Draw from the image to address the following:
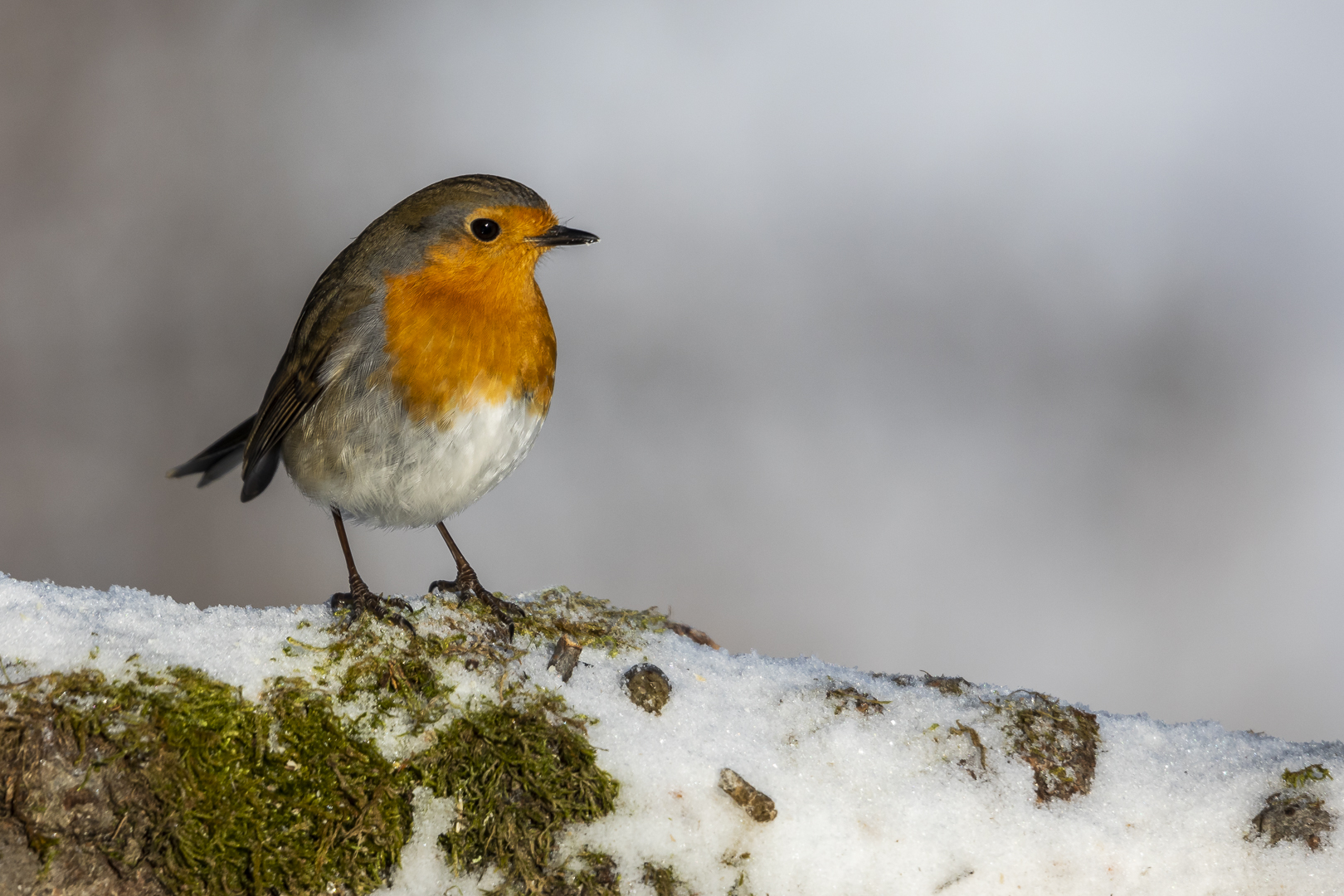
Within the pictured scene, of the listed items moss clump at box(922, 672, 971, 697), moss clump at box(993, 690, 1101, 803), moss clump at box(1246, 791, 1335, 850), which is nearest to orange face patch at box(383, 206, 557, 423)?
moss clump at box(922, 672, 971, 697)

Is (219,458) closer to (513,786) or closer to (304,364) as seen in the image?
(304,364)

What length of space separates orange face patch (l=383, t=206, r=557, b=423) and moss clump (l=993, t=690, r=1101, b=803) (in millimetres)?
1628

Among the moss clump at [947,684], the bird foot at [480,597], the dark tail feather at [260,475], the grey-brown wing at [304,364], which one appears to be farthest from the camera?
the dark tail feather at [260,475]

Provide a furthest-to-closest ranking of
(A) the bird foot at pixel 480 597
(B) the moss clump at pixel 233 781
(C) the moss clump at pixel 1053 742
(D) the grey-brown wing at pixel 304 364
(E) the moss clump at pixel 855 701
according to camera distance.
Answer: (D) the grey-brown wing at pixel 304 364, (A) the bird foot at pixel 480 597, (E) the moss clump at pixel 855 701, (C) the moss clump at pixel 1053 742, (B) the moss clump at pixel 233 781

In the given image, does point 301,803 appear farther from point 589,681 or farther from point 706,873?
point 706,873

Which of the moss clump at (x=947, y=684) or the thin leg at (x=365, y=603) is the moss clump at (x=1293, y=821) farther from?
the thin leg at (x=365, y=603)

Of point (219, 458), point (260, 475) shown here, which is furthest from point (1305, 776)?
point (219, 458)

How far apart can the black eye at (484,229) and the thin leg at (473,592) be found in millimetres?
1026

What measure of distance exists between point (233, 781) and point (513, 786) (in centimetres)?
51

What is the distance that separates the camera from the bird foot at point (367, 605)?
2.12m

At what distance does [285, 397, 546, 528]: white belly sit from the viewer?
268 centimetres

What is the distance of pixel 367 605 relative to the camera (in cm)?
224

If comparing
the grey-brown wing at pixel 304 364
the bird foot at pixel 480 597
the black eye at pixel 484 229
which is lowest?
the bird foot at pixel 480 597

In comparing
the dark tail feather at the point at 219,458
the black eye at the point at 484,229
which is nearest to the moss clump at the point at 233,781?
the black eye at the point at 484,229
